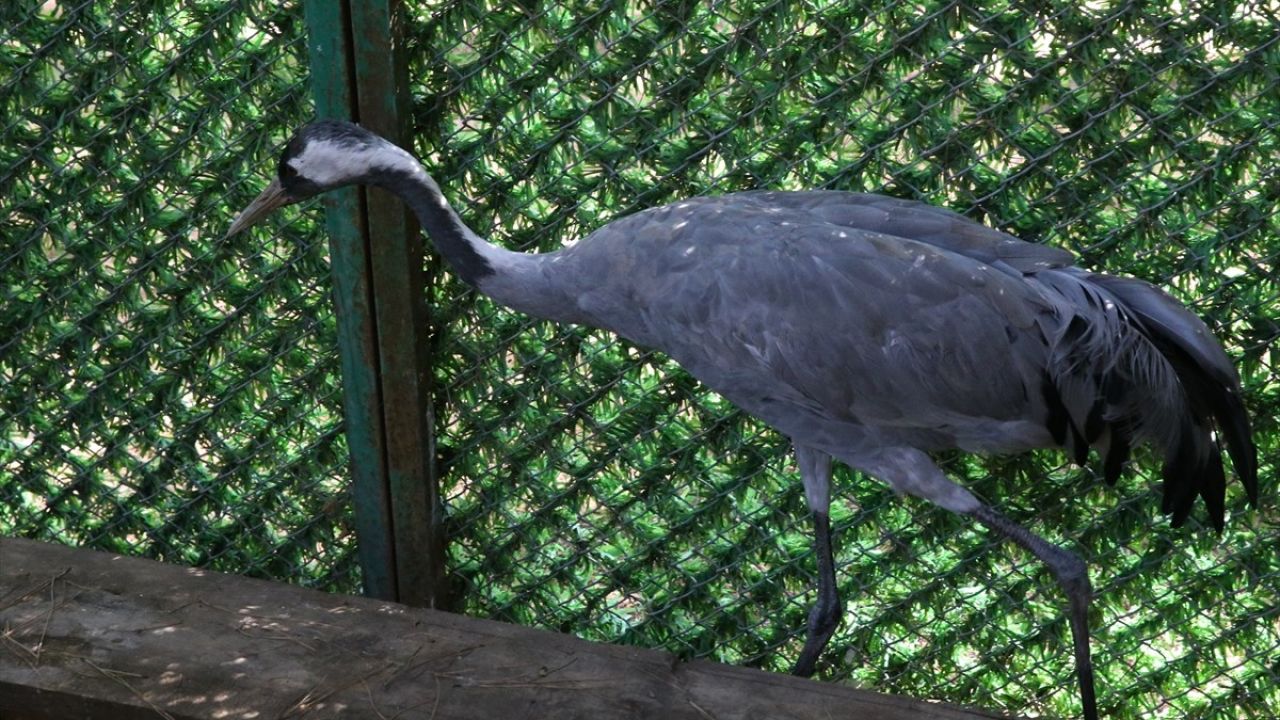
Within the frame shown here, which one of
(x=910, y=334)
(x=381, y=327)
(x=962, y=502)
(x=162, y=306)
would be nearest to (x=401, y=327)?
(x=381, y=327)

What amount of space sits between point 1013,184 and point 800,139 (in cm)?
50

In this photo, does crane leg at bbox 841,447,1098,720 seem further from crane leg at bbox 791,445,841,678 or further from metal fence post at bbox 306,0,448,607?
metal fence post at bbox 306,0,448,607

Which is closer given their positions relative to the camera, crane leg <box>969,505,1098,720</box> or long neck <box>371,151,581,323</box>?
crane leg <box>969,505,1098,720</box>

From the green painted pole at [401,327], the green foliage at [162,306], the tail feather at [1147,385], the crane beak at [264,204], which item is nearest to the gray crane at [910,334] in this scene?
the tail feather at [1147,385]

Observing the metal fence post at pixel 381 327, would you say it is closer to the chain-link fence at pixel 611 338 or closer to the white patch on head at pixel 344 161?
the chain-link fence at pixel 611 338

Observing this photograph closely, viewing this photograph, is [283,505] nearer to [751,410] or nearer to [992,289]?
[751,410]

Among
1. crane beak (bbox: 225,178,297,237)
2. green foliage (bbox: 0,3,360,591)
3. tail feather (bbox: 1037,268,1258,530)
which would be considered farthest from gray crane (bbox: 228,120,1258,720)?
green foliage (bbox: 0,3,360,591)

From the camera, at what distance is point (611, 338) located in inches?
148

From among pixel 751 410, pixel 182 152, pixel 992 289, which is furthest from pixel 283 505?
pixel 992 289

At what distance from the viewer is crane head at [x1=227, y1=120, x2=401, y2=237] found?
3301mm

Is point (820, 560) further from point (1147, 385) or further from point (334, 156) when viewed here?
point (334, 156)

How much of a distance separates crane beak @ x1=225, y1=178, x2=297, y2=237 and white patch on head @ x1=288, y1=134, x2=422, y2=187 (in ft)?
0.40

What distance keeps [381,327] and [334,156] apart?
22.6 inches

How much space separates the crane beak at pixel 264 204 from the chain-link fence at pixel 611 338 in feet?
1.14
